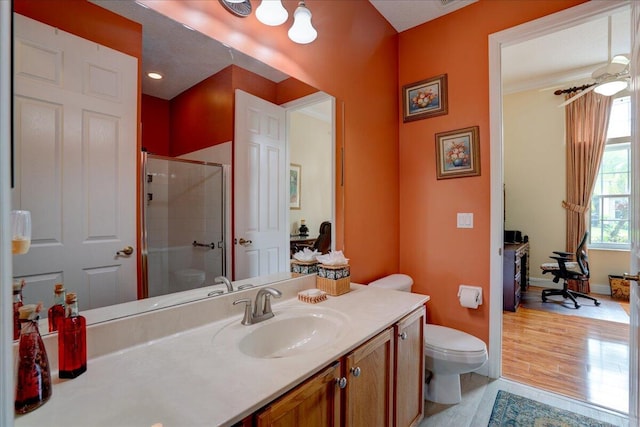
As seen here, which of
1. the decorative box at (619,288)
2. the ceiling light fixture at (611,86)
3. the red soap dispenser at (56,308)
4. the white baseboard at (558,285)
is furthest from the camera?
the white baseboard at (558,285)

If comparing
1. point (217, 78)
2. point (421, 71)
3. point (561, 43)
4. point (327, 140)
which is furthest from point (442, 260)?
point (561, 43)

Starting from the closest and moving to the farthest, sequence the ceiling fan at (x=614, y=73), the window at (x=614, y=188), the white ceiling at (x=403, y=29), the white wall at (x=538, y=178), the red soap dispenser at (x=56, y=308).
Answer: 1. the red soap dispenser at (x=56, y=308)
2. the white ceiling at (x=403, y=29)
3. the ceiling fan at (x=614, y=73)
4. the window at (x=614, y=188)
5. the white wall at (x=538, y=178)

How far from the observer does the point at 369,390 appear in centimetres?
119

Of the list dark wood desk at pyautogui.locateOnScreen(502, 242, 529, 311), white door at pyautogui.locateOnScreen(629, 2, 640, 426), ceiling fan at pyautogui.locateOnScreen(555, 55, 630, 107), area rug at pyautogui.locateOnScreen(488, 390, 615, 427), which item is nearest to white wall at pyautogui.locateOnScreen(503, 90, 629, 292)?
dark wood desk at pyautogui.locateOnScreen(502, 242, 529, 311)

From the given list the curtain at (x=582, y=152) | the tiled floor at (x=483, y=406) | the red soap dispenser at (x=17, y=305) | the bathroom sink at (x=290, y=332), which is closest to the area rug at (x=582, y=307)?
the curtain at (x=582, y=152)

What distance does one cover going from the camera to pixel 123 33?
1.03 meters

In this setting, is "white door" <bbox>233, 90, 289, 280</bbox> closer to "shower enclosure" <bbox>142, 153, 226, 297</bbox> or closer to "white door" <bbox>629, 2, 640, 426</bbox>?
"shower enclosure" <bbox>142, 153, 226, 297</bbox>

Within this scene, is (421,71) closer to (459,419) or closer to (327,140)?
(327,140)

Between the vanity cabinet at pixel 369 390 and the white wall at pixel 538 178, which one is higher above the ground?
the white wall at pixel 538 178

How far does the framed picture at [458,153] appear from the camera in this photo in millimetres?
2271

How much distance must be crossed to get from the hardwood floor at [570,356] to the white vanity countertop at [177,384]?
1.97 metres

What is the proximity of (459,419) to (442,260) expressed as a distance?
43.4 inches

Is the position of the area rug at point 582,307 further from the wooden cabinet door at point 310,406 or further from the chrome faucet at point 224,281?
the chrome faucet at point 224,281

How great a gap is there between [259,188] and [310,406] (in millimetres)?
994
